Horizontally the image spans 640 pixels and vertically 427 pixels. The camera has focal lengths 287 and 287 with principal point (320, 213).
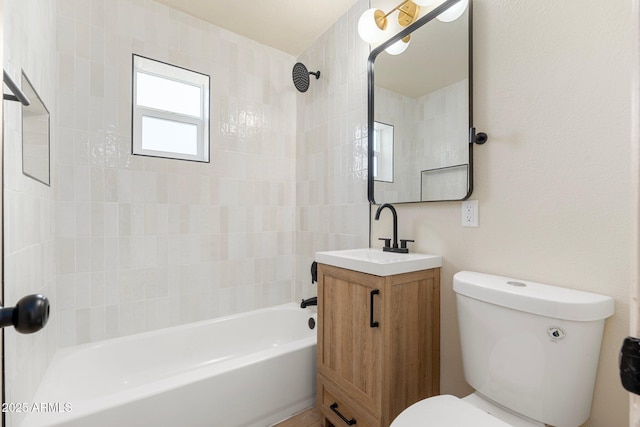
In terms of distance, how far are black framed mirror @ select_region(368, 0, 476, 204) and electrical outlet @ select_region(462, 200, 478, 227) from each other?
1.4 inches

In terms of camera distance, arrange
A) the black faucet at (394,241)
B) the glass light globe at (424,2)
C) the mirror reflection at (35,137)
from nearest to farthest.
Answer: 1. the mirror reflection at (35,137)
2. the glass light globe at (424,2)
3. the black faucet at (394,241)

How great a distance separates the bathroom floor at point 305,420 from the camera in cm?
159

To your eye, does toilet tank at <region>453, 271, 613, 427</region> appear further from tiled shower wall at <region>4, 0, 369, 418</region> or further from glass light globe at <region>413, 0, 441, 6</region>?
glass light globe at <region>413, 0, 441, 6</region>

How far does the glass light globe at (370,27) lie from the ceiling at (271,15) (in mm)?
410

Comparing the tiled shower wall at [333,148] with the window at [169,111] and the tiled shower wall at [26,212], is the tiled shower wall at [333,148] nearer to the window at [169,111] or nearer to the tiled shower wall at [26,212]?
the window at [169,111]

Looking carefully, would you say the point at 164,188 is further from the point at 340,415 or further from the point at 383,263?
the point at 340,415

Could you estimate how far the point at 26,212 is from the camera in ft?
3.71

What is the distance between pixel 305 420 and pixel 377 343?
0.82 m

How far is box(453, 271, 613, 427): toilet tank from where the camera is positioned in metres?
0.86

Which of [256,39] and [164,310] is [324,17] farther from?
[164,310]

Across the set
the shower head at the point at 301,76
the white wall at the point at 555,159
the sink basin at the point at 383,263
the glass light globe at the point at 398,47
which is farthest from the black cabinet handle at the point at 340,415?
the shower head at the point at 301,76

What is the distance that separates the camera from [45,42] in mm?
1434

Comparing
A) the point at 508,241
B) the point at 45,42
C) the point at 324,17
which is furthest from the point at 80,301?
the point at 324,17

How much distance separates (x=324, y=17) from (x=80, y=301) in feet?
8.03
